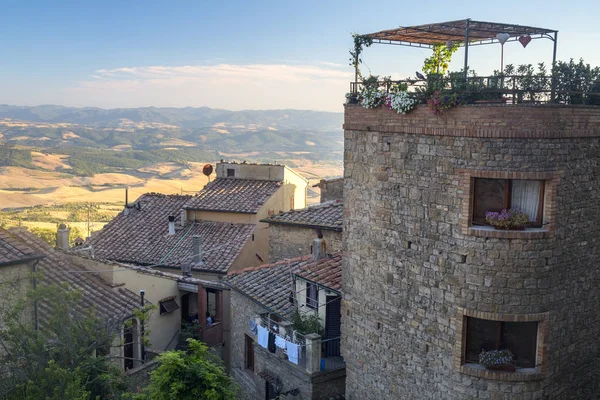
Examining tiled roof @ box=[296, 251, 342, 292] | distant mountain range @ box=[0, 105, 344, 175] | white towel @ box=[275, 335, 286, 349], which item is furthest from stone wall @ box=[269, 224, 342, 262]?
distant mountain range @ box=[0, 105, 344, 175]

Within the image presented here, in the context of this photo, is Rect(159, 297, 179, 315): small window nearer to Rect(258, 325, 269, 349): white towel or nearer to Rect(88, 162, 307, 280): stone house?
Rect(88, 162, 307, 280): stone house

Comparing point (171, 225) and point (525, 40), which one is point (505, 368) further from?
point (171, 225)

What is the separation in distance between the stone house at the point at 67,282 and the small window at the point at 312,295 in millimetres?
4860

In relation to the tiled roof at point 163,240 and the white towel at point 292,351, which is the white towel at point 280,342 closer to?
the white towel at point 292,351

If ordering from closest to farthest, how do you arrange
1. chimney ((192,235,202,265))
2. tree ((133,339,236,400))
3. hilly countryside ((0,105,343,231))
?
1. tree ((133,339,236,400))
2. chimney ((192,235,202,265))
3. hilly countryside ((0,105,343,231))

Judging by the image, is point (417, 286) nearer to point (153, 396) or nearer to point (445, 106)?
point (445, 106)

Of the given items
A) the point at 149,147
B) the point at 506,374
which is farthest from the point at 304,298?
the point at 149,147

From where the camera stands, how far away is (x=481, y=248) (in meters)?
11.0

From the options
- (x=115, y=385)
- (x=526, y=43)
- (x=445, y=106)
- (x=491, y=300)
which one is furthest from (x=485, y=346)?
(x=115, y=385)

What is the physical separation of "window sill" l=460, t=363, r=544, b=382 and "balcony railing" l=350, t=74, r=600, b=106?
5111mm

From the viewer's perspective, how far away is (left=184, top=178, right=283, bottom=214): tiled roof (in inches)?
1102

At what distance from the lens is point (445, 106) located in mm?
11156

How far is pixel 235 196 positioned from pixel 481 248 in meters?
19.3

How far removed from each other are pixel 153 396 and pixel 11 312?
3.92 metres
